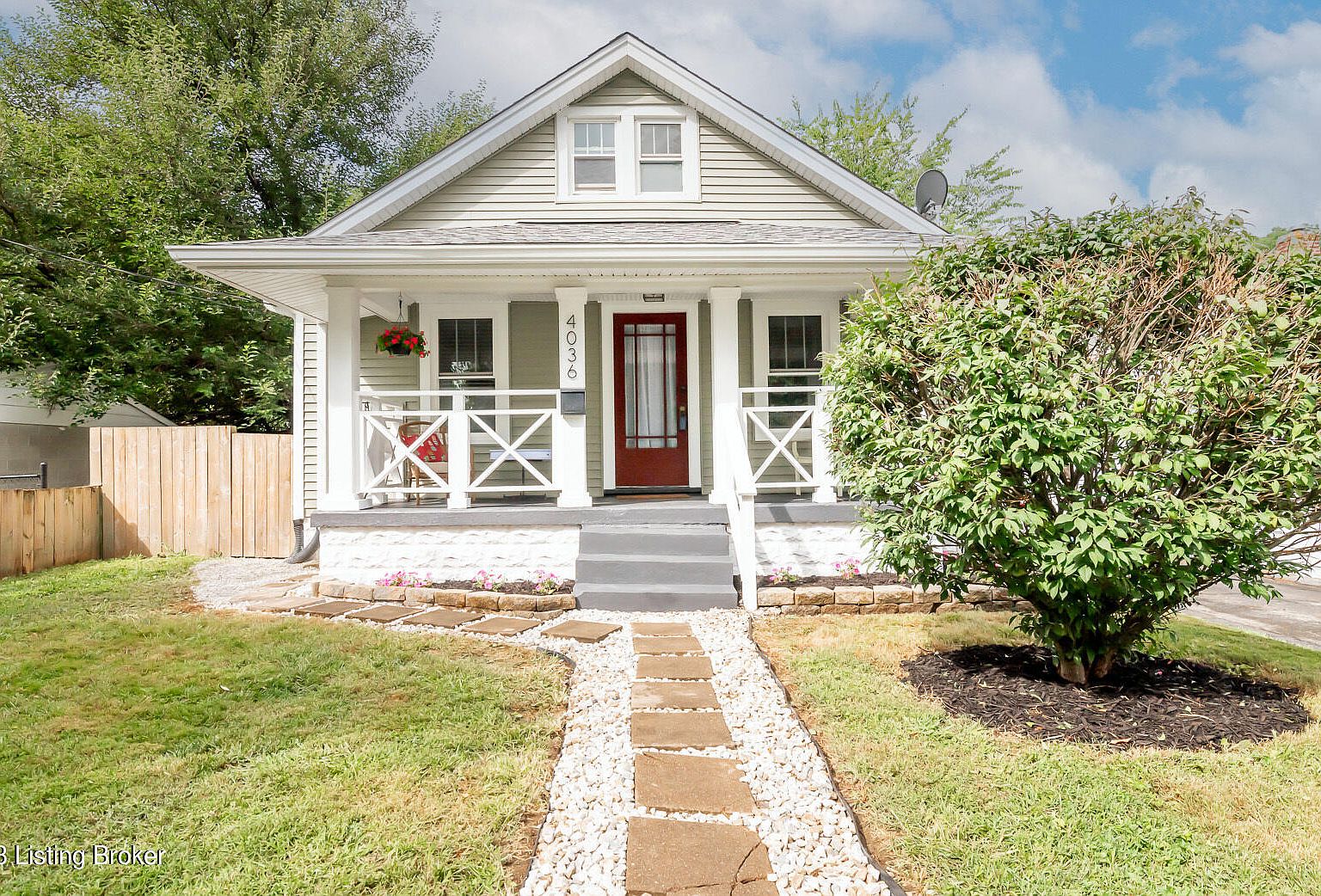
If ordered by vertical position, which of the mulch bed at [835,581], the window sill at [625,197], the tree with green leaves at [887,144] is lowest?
the mulch bed at [835,581]

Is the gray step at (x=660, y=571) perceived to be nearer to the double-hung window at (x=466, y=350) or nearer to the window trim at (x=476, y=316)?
the window trim at (x=476, y=316)

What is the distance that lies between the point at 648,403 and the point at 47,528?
6.33m

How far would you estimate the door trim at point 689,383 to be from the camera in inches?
316

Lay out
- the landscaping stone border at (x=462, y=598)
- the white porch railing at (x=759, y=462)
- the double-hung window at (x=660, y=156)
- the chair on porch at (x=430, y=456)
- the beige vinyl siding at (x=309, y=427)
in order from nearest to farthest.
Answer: the landscaping stone border at (x=462, y=598) < the white porch railing at (x=759, y=462) < the chair on porch at (x=430, y=456) < the double-hung window at (x=660, y=156) < the beige vinyl siding at (x=309, y=427)

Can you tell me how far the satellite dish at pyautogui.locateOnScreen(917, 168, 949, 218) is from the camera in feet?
→ 27.6

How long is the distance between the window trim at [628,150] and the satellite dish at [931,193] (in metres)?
2.65

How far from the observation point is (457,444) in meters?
6.30

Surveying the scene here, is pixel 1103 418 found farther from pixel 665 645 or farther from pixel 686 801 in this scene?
pixel 665 645

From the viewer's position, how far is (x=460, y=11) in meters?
17.8

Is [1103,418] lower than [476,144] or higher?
lower

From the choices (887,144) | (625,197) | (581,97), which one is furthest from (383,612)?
(887,144)

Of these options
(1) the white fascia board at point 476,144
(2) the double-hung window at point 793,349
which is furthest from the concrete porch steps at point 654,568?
(1) the white fascia board at point 476,144

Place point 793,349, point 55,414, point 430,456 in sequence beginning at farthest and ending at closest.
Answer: point 55,414, point 793,349, point 430,456

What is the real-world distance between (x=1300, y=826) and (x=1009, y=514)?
1.34 m
